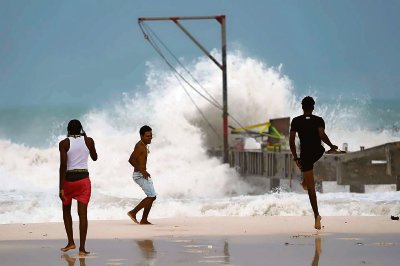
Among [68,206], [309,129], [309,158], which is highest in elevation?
[309,129]

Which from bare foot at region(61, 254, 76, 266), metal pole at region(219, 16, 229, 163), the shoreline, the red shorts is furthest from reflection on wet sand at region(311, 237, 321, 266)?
metal pole at region(219, 16, 229, 163)

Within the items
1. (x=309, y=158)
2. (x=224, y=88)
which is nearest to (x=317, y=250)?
(x=309, y=158)

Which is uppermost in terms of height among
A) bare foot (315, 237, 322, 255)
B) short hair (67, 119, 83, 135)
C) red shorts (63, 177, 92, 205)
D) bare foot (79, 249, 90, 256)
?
short hair (67, 119, 83, 135)

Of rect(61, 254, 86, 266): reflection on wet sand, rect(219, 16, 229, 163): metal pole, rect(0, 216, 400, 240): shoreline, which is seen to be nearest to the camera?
rect(61, 254, 86, 266): reflection on wet sand

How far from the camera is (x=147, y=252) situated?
11477 mm

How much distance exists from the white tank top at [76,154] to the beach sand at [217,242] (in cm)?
93

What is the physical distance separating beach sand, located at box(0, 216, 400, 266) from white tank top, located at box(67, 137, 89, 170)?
925 mm

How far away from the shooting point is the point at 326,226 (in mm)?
14695

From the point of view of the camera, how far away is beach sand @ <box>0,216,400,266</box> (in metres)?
10.8

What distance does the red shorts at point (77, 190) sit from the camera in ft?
37.8

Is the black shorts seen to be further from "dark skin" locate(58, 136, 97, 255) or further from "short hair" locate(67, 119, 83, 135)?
"short hair" locate(67, 119, 83, 135)

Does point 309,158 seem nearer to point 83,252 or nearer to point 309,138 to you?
point 309,138

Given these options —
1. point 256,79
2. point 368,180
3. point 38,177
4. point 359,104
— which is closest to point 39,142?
point 359,104

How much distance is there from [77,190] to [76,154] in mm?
383
